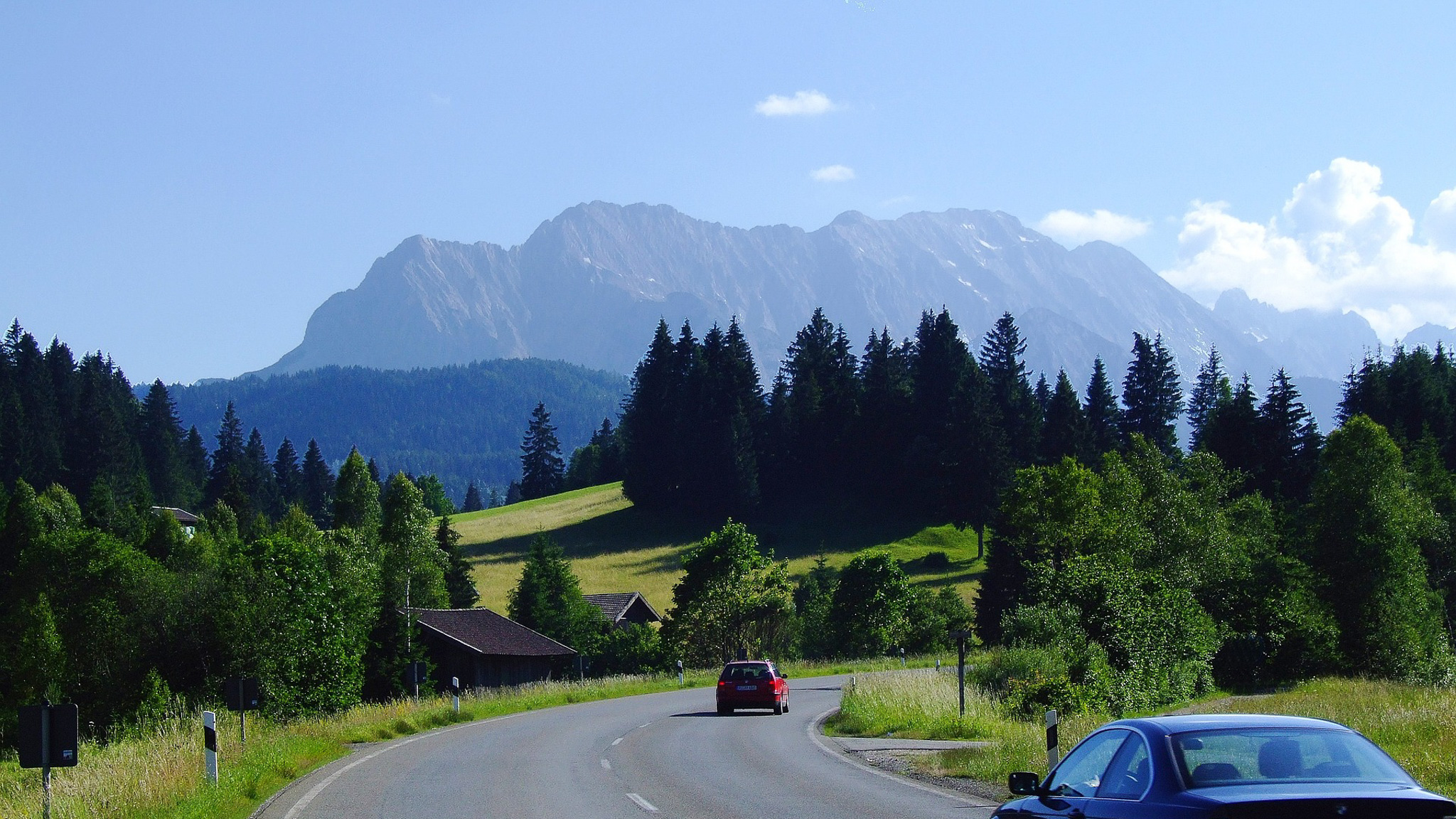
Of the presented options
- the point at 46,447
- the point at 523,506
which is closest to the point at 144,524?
the point at 46,447

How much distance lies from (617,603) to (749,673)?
4465 cm

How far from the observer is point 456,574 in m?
78.1

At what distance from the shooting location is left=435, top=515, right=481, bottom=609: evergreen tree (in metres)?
77.3

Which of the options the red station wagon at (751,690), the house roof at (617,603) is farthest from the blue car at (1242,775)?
the house roof at (617,603)

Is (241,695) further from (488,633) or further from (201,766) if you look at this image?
(488,633)

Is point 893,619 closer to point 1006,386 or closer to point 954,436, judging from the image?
point 954,436

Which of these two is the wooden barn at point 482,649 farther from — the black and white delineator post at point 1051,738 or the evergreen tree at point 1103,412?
the evergreen tree at point 1103,412

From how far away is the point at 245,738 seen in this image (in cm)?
2169

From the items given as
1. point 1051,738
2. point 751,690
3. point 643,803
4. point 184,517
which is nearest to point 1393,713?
point 1051,738

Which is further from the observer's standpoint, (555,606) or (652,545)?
(652,545)

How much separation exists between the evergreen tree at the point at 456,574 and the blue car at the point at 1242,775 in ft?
A: 237

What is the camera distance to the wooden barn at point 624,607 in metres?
75.8

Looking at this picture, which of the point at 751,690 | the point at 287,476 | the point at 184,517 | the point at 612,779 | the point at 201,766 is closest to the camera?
the point at 201,766

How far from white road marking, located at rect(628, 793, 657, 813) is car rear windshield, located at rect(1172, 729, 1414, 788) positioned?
8.16 metres
